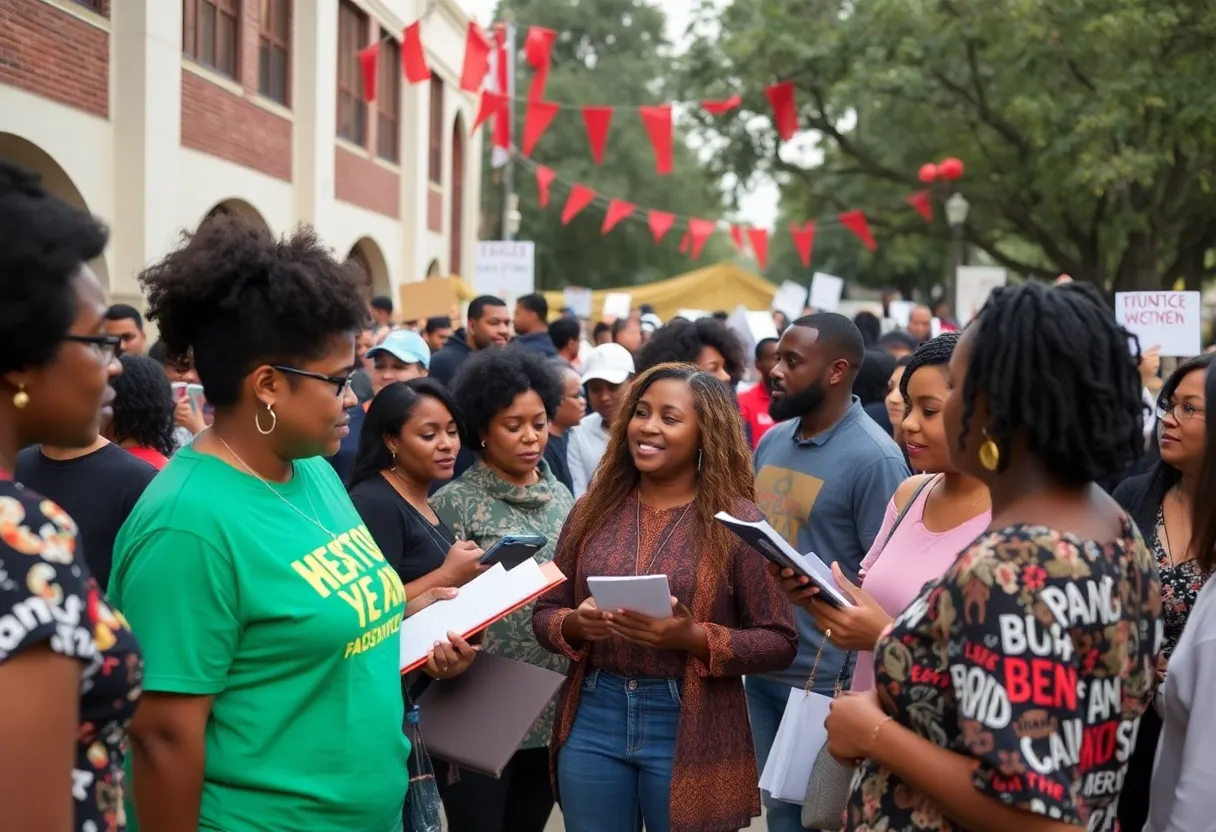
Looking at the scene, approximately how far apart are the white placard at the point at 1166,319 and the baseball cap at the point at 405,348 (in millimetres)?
4837

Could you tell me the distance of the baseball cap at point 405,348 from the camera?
8398 mm

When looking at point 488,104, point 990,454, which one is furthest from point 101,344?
point 488,104

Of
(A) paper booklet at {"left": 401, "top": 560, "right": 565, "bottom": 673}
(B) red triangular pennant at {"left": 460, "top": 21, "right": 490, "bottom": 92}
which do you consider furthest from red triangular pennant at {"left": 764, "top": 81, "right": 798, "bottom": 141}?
(A) paper booklet at {"left": 401, "top": 560, "right": 565, "bottom": 673}

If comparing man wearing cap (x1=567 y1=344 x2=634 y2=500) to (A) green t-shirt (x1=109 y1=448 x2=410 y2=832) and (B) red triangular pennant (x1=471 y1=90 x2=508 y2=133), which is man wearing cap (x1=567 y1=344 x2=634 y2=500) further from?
(B) red triangular pennant (x1=471 y1=90 x2=508 y2=133)

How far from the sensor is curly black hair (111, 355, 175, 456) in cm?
513

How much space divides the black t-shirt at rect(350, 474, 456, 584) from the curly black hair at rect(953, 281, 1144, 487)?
8.20 feet

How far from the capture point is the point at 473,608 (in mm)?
3711

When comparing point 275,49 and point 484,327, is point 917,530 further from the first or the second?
point 275,49

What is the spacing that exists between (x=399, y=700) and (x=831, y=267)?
49291mm

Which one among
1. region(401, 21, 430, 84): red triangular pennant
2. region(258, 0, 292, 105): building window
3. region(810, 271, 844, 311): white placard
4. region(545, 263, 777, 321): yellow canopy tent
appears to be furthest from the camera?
region(545, 263, 777, 321): yellow canopy tent

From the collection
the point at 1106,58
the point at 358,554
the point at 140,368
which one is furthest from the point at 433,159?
the point at 358,554

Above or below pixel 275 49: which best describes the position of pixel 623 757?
below

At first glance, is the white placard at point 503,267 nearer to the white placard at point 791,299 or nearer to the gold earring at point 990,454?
the white placard at point 791,299

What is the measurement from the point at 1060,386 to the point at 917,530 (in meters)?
Answer: 1.68
